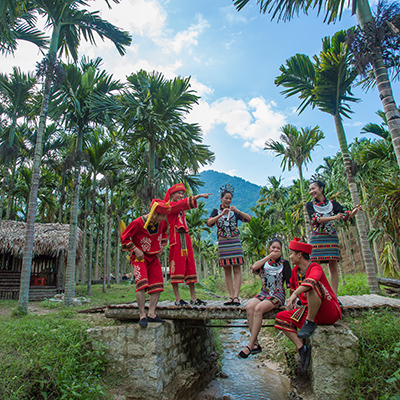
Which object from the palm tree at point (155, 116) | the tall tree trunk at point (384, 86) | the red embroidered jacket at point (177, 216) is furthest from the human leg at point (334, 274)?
the palm tree at point (155, 116)

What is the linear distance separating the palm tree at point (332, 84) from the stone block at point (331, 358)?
13.5 ft

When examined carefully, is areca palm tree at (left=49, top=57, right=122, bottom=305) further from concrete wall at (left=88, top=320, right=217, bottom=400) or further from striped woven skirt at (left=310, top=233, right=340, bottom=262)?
striped woven skirt at (left=310, top=233, right=340, bottom=262)

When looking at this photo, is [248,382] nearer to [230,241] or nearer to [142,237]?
[230,241]

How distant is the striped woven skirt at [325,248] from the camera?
4.05 meters

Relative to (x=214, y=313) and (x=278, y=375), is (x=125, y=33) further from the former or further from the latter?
(x=278, y=375)

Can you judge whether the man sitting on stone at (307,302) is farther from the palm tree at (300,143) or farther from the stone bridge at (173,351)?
the palm tree at (300,143)

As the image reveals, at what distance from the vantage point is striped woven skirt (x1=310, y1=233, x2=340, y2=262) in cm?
405

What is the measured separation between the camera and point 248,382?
19.2 feet

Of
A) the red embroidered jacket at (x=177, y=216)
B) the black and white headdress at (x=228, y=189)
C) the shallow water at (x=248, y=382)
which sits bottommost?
the shallow water at (x=248, y=382)

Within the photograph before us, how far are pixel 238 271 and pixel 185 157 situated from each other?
267 inches

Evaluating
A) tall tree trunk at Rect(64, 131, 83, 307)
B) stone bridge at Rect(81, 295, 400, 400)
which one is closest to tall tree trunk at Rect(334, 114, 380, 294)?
stone bridge at Rect(81, 295, 400, 400)

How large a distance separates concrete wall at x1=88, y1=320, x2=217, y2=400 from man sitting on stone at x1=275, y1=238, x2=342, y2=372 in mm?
1765

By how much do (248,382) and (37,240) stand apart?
10712 mm

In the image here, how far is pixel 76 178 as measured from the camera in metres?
10.6
